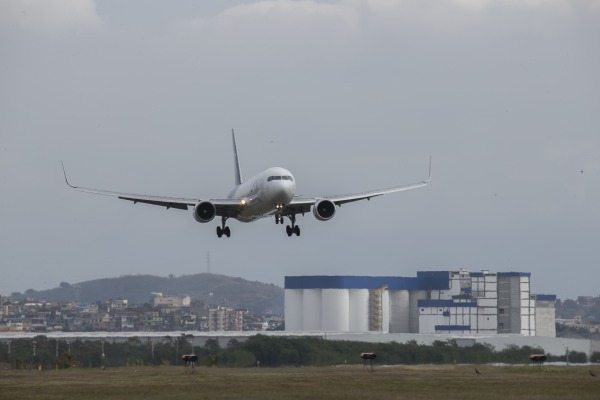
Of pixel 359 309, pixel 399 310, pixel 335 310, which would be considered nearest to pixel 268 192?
pixel 335 310

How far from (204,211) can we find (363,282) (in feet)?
342

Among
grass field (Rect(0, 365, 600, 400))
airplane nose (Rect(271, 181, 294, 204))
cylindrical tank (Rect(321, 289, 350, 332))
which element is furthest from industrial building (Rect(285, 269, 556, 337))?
grass field (Rect(0, 365, 600, 400))

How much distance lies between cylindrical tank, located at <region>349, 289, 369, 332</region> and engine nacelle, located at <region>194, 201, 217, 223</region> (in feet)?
333

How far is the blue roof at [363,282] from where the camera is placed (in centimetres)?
18975

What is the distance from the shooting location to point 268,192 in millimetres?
84812

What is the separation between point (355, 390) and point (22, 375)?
94.9ft

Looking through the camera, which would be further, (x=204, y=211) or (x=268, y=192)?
(x=204, y=211)

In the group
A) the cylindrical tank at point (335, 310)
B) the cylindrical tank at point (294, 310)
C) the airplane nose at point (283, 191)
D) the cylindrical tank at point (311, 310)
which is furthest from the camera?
the cylindrical tank at point (294, 310)

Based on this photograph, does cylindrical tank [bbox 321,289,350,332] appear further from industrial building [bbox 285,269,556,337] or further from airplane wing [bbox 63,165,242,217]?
airplane wing [bbox 63,165,242,217]

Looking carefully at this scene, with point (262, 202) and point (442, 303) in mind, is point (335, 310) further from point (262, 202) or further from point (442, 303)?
Result: point (262, 202)

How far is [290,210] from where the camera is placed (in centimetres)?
9350

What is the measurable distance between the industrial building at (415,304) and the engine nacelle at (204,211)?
9868 cm

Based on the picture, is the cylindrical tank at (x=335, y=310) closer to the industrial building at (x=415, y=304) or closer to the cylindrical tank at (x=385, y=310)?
the industrial building at (x=415, y=304)

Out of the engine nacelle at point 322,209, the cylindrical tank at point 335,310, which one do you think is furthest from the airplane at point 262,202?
the cylindrical tank at point 335,310
